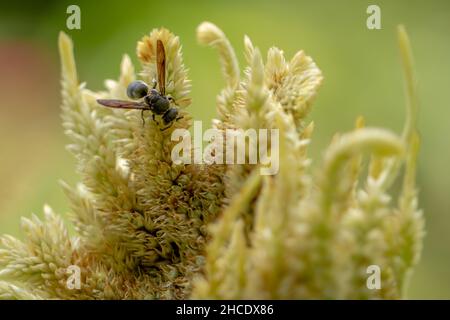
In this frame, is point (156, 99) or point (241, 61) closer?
point (156, 99)

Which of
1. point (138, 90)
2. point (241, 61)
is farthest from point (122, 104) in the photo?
point (241, 61)

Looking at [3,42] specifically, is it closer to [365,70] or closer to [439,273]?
[365,70]

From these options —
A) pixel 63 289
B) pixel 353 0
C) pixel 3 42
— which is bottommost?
pixel 63 289

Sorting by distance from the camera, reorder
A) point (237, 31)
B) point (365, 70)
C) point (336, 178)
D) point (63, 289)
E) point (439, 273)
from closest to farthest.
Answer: point (336, 178)
point (63, 289)
point (439, 273)
point (365, 70)
point (237, 31)

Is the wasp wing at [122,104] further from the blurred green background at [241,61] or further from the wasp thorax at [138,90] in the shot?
the blurred green background at [241,61]

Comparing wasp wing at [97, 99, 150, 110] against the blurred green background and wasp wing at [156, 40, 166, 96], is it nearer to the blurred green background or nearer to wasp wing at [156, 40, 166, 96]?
wasp wing at [156, 40, 166, 96]

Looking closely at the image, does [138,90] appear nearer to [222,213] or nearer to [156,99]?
[156,99]

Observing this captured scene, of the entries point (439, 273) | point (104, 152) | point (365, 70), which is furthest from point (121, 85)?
point (365, 70)
